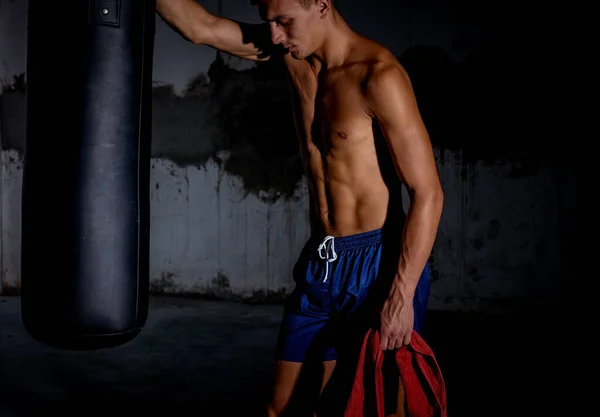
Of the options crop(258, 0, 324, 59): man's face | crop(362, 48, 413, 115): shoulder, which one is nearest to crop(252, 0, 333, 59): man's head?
crop(258, 0, 324, 59): man's face

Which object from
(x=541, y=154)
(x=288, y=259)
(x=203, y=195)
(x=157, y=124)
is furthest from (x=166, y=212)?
(x=541, y=154)

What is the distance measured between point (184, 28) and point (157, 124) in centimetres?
282

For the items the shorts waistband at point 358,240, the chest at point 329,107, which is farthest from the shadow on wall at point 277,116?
the shorts waistband at point 358,240

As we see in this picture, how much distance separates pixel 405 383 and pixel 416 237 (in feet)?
Result: 1.26

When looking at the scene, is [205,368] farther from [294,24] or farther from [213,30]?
[294,24]

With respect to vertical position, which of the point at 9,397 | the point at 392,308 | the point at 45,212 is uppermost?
the point at 45,212

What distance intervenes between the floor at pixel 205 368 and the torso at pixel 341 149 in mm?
1188

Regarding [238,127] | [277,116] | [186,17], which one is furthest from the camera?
[238,127]

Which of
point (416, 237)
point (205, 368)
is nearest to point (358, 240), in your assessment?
point (416, 237)

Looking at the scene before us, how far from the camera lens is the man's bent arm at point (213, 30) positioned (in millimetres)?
1829

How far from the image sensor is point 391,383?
1683 mm

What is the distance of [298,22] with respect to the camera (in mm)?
1697

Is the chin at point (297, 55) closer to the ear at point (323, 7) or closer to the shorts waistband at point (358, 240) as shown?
the ear at point (323, 7)

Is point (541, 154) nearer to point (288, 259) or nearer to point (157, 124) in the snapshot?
point (288, 259)
